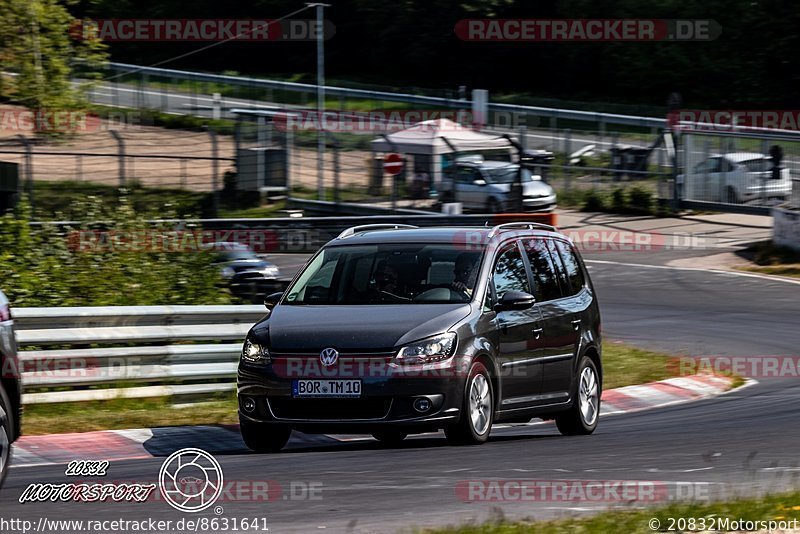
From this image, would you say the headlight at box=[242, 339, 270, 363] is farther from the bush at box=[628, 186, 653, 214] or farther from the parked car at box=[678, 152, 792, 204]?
the bush at box=[628, 186, 653, 214]

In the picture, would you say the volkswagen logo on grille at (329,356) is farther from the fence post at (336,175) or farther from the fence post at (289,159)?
the fence post at (289,159)

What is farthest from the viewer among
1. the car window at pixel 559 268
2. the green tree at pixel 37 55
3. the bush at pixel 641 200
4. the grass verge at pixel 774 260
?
the bush at pixel 641 200

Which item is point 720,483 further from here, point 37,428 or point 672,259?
point 672,259

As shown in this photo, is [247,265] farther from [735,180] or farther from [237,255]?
[735,180]

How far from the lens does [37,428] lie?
10.2 metres

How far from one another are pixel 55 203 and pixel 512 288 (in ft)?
80.9

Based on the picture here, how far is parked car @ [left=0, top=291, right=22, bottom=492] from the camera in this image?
695 cm

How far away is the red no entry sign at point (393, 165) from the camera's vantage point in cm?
3116

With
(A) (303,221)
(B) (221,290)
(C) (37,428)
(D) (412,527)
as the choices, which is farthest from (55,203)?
(D) (412,527)

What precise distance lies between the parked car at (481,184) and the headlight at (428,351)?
22430 millimetres

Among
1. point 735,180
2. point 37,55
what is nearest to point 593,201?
point 735,180

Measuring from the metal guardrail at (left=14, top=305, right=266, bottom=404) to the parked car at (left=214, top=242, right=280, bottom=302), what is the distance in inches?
165

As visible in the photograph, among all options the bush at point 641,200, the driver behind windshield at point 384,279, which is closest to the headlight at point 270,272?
the driver behind windshield at point 384,279

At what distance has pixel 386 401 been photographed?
8820 millimetres
